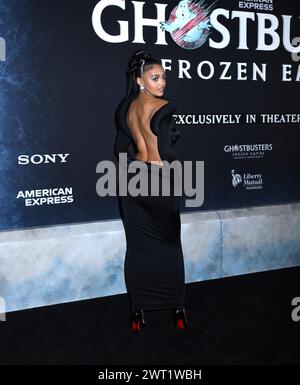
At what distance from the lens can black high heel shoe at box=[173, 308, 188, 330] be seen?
11.2 feet

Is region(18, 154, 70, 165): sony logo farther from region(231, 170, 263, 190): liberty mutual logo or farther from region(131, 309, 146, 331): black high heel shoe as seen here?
region(231, 170, 263, 190): liberty mutual logo

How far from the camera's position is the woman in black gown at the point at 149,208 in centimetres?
317

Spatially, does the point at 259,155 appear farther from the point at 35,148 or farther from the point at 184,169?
the point at 35,148

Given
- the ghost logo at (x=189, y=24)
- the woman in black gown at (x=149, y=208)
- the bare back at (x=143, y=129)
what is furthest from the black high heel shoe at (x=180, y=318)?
the ghost logo at (x=189, y=24)

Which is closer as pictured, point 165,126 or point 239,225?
point 165,126

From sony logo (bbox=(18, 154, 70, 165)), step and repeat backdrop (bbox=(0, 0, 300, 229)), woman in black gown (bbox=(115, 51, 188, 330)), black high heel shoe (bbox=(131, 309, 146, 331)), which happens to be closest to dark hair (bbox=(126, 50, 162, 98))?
woman in black gown (bbox=(115, 51, 188, 330))

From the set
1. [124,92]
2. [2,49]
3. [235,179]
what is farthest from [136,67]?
[235,179]

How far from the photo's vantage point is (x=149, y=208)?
3.27 meters

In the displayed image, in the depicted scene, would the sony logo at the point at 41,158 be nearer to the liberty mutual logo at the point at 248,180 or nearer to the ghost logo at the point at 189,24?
the ghost logo at the point at 189,24

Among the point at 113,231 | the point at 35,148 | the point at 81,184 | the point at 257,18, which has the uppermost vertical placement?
the point at 257,18

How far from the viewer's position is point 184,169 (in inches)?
168

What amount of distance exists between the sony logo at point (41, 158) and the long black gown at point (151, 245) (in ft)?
2.20
